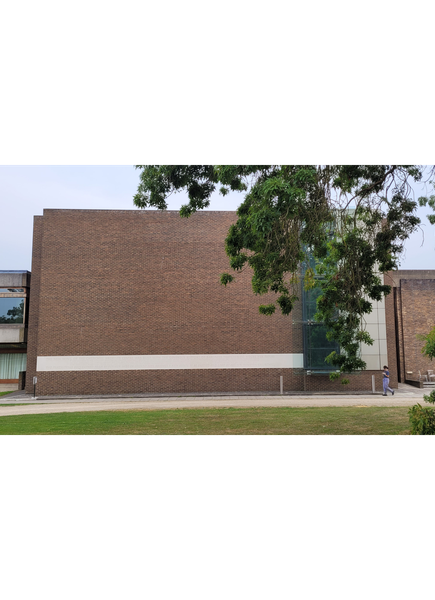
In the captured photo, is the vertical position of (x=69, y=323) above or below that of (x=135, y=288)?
below

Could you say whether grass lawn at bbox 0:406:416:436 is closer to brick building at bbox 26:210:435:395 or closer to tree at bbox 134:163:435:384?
tree at bbox 134:163:435:384

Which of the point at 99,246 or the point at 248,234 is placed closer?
the point at 248,234

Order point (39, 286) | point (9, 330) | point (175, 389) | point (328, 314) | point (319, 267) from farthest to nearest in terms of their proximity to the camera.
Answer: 1. point (9, 330)
2. point (39, 286)
3. point (175, 389)
4. point (319, 267)
5. point (328, 314)

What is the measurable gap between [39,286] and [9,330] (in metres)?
4.15

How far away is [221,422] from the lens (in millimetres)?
12359

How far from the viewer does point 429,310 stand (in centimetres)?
2861

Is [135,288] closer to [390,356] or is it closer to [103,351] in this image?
[103,351]

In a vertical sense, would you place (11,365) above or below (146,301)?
below

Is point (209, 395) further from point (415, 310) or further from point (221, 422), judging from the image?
point (415, 310)

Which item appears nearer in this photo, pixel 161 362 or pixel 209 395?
pixel 209 395

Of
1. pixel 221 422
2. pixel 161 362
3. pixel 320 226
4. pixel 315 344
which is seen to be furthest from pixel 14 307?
pixel 320 226

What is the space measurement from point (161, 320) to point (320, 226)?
15140 mm

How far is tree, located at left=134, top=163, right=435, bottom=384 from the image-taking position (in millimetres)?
8688

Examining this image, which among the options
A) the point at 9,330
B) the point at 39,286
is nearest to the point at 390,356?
the point at 39,286
